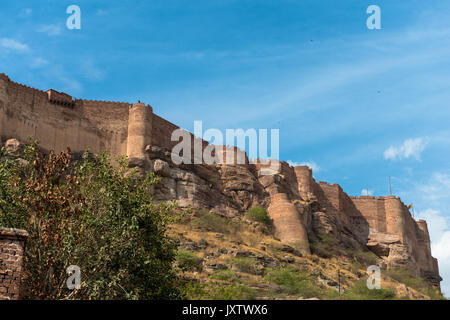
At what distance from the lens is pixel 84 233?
15461 millimetres

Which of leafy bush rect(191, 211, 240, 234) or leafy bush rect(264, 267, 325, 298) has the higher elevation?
leafy bush rect(191, 211, 240, 234)

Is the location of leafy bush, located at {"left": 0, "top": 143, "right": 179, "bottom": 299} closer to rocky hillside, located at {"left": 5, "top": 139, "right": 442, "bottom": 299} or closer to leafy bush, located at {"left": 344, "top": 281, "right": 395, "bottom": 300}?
rocky hillside, located at {"left": 5, "top": 139, "right": 442, "bottom": 299}

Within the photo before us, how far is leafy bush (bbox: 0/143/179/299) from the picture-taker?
14703 millimetres

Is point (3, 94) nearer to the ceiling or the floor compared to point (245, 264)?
nearer to the ceiling

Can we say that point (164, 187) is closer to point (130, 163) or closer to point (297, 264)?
point (130, 163)

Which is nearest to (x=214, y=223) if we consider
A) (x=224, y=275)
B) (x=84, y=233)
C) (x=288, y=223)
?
(x=288, y=223)

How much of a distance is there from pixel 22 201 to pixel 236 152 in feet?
85.9

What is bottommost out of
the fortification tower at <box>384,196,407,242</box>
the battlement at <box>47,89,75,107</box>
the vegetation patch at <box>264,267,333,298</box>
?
the vegetation patch at <box>264,267,333,298</box>

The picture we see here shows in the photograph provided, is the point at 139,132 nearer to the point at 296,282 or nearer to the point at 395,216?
the point at 296,282

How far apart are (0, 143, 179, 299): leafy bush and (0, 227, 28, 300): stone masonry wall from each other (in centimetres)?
315

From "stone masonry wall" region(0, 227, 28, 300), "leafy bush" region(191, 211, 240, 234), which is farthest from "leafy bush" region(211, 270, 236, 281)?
"stone masonry wall" region(0, 227, 28, 300)

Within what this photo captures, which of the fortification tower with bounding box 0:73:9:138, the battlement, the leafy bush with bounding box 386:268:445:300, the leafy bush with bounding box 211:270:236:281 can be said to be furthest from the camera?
the leafy bush with bounding box 386:268:445:300

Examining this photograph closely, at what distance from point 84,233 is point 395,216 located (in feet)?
114

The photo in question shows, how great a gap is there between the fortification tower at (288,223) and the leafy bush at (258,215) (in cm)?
49
